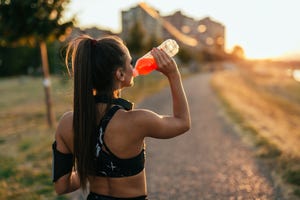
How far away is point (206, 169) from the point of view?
6.43 m

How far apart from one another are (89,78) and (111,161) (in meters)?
0.44

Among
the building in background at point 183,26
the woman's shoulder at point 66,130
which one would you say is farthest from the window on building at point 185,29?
the woman's shoulder at point 66,130

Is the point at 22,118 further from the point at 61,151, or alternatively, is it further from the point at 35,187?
the point at 61,151

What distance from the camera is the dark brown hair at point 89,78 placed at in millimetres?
1929

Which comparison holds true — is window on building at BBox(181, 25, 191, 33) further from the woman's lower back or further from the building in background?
the woman's lower back

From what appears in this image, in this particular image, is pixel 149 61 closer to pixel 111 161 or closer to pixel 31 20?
pixel 111 161

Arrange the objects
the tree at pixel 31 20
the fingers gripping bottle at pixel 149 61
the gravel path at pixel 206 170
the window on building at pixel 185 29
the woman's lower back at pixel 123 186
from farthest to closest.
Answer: the window on building at pixel 185 29 < the tree at pixel 31 20 < the gravel path at pixel 206 170 < the fingers gripping bottle at pixel 149 61 < the woman's lower back at pixel 123 186

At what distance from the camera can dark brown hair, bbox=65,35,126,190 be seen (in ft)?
6.33

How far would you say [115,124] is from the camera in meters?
1.92

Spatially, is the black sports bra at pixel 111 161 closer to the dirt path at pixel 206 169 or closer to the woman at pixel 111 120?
the woman at pixel 111 120

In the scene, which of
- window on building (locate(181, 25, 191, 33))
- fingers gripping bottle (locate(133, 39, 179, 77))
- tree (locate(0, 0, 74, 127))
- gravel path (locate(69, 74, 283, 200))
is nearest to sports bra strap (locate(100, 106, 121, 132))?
fingers gripping bottle (locate(133, 39, 179, 77))

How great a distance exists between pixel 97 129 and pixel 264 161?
5.21 metres

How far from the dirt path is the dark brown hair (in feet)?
10.9

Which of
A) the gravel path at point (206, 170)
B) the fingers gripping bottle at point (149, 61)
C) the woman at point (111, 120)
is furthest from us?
the gravel path at point (206, 170)
